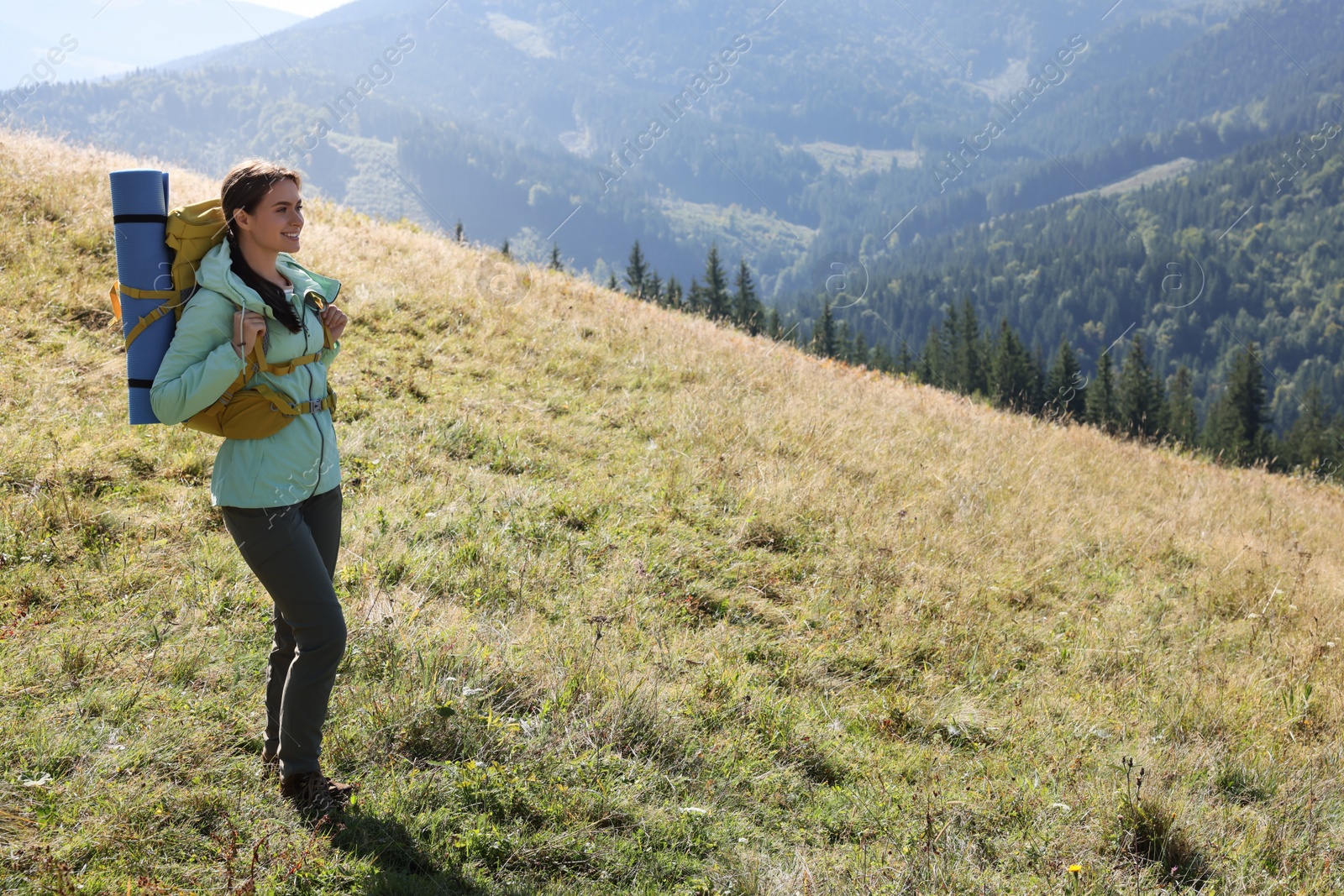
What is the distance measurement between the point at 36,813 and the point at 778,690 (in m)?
3.44

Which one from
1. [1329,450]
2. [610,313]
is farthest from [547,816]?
[1329,450]

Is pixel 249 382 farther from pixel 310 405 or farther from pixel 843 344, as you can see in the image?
pixel 843 344

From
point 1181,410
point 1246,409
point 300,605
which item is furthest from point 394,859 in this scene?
point 1181,410

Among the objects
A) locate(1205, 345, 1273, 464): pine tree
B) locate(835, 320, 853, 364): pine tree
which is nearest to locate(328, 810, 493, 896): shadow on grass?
locate(1205, 345, 1273, 464): pine tree

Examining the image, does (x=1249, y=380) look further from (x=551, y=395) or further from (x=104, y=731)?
(x=104, y=731)

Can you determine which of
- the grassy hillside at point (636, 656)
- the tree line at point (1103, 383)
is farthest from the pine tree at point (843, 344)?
the grassy hillside at point (636, 656)

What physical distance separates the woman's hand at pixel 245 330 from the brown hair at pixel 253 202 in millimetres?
111

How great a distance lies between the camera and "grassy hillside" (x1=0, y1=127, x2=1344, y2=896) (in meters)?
3.05

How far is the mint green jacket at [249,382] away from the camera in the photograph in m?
2.51

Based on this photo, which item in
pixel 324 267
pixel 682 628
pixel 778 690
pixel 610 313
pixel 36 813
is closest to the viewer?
pixel 36 813

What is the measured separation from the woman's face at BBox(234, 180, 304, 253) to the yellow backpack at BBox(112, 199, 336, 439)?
3.7 inches

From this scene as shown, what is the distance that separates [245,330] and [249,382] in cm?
20

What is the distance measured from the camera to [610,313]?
1095 centimetres

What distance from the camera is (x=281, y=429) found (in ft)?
9.13
